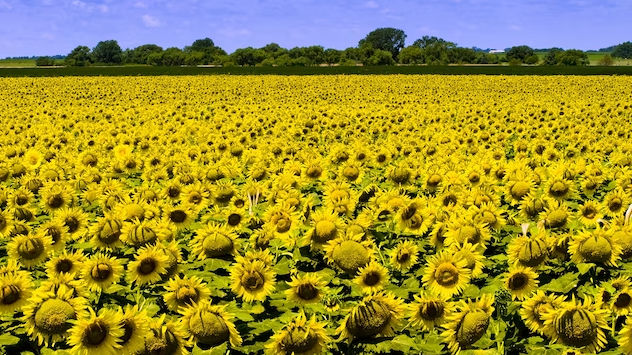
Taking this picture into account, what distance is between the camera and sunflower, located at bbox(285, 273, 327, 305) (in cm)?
398

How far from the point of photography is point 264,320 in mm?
4148

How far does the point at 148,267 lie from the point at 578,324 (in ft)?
→ 9.87

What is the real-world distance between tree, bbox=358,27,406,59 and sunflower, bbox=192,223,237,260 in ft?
605

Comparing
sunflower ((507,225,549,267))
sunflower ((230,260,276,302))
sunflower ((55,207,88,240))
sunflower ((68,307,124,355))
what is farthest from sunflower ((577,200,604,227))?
sunflower ((55,207,88,240))

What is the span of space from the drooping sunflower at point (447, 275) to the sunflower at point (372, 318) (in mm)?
761

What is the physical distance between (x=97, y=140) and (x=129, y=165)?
405 cm

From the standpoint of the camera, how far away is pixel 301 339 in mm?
3264

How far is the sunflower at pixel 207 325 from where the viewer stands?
328cm

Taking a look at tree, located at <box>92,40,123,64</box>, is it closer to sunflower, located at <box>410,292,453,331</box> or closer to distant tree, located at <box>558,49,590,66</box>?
distant tree, located at <box>558,49,590,66</box>

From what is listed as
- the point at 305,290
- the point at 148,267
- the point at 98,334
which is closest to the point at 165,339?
the point at 98,334

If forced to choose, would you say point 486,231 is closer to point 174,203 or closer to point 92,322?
point 92,322

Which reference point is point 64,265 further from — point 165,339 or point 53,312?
point 165,339

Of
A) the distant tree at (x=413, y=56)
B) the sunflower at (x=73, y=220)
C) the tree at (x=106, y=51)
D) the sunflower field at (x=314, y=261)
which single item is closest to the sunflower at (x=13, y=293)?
the sunflower field at (x=314, y=261)

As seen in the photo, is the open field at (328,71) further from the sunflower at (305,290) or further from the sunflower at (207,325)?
the sunflower at (207,325)
